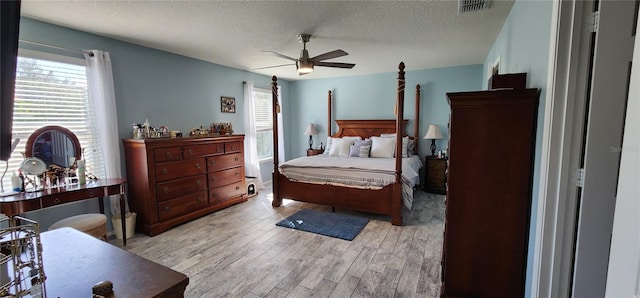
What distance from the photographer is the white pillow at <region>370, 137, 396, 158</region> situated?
4777 mm

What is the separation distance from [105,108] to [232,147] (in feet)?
5.31

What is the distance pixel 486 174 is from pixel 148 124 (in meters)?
3.64

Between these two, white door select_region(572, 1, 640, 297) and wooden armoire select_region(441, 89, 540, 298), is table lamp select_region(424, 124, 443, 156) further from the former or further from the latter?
white door select_region(572, 1, 640, 297)

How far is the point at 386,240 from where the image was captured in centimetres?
301

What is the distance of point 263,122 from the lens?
5.71m

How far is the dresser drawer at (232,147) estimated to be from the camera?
13.6 feet

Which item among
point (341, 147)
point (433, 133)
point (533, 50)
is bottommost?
point (341, 147)

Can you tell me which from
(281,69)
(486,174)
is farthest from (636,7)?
(281,69)

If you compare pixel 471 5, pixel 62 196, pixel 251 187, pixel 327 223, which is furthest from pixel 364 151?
pixel 62 196

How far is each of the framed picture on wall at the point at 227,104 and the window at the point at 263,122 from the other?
2.15ft

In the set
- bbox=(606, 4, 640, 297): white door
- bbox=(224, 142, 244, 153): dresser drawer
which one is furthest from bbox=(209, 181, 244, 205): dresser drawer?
bbox=(606, 4, 640, 297): white door

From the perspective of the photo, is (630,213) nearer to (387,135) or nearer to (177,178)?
(177,178)

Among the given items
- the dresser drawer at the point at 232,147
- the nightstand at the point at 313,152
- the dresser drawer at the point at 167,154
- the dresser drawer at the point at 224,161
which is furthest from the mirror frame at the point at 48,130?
the nightstand at the point at 313,152

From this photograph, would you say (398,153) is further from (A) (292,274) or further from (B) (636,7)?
(B) (636,7)
